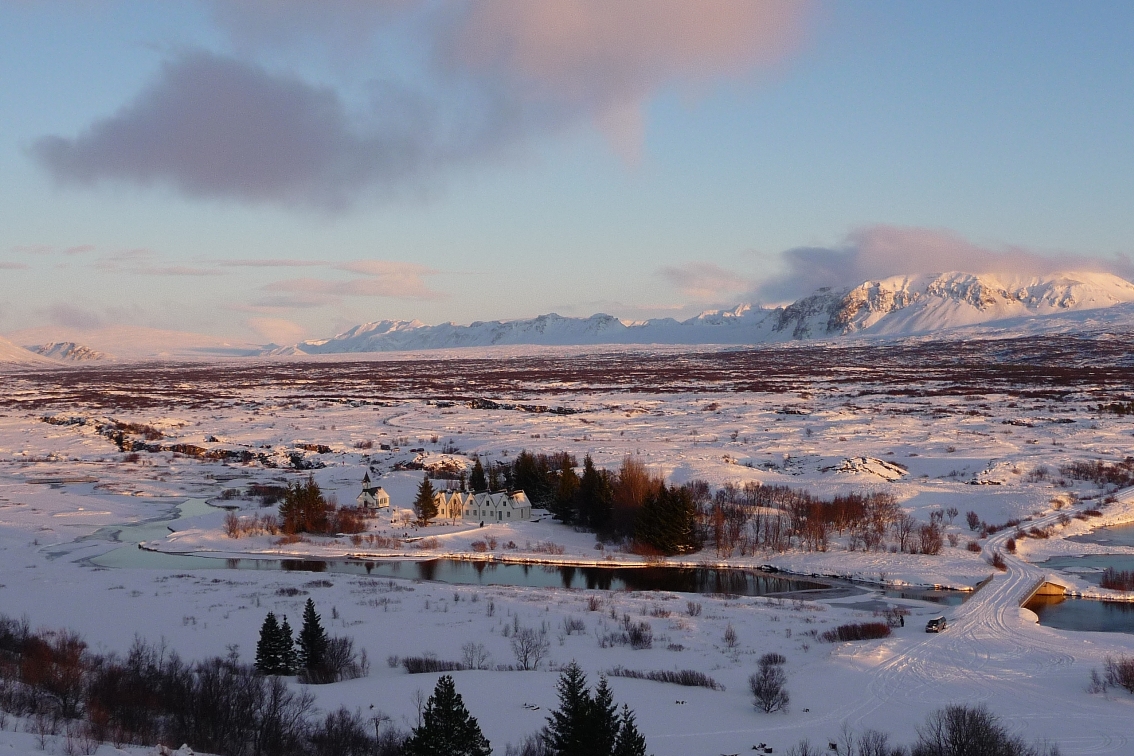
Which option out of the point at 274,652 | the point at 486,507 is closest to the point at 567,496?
the point at 486,507

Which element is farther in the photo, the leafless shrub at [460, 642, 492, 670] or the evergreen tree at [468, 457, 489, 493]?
the evergreen tree at [468, 457, 489, 493]

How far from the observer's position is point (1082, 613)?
2952 cm

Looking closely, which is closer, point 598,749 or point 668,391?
point 598,749

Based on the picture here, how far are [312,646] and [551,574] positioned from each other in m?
15.6

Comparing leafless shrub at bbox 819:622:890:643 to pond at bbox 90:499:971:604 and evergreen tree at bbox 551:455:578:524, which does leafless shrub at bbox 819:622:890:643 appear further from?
evergreen tree at bbox 551:455:578:524

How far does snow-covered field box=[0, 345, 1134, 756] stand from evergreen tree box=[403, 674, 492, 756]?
2886 mm

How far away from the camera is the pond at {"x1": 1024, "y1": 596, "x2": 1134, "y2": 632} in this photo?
91.6 feet

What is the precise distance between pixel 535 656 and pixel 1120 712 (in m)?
13.8

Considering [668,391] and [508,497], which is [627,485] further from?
[668,391]

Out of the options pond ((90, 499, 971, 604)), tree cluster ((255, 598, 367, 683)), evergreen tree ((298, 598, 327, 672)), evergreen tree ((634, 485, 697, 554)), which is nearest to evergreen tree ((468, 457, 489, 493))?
pond ((90, 499, 971, 604))

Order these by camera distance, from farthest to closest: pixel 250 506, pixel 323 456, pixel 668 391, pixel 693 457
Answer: pixel 668 391 < pixel 323 456 < pixel 693 457 < pixel 250 506

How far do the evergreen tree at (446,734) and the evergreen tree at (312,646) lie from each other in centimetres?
905

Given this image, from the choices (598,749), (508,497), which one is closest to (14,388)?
(508,497)

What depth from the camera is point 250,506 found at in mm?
48406
